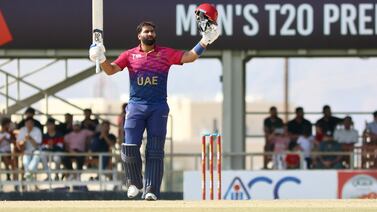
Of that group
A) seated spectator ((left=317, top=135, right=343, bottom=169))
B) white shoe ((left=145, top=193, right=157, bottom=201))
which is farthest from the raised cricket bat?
seated spectator ((left=317, top=135, right=343, bottom=169))

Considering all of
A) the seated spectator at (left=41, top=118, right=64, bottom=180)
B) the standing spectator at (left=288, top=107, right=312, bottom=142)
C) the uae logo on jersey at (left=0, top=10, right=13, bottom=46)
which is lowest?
the seated spectator at (left=41, top=118, right=64, bottom=180)

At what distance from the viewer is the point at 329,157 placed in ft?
84.9

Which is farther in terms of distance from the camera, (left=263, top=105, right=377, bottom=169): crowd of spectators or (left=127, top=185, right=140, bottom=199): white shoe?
(left=263, top=105, right=377, bottom=169): crowd of spectators

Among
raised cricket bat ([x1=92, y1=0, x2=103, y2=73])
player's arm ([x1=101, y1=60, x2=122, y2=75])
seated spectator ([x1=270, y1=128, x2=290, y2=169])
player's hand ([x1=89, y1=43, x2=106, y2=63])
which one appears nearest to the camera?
raised cricket bat ([x1=92, y1=0, x2=103, y2=73])

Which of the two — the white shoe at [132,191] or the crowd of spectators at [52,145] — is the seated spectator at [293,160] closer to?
the crowd of spectators at [52,145]

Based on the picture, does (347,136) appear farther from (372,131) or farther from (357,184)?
(357,184)

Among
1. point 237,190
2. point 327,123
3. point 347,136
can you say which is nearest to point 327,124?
point 327,123

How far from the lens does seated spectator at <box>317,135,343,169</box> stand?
84.5 feet

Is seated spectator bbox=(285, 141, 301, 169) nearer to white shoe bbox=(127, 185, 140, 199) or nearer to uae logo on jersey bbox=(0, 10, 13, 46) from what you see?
uae logo on jersey bbox=(0, 10, 13, 46)

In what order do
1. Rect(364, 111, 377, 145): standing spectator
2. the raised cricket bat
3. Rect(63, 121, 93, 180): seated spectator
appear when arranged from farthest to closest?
Rect(364, 111, 377, 145): standing spectator → Rect(63, 121, 93, 180): seated spectator → the raised cricket bat

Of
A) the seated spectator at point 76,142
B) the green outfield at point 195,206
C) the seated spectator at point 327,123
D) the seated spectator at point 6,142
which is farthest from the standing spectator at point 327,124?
the green outfield at point 195,206

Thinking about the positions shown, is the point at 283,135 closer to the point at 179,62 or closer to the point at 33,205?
the point at 179,62

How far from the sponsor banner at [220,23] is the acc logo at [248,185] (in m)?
2.44

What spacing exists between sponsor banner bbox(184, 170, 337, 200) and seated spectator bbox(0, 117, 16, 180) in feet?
11.3
